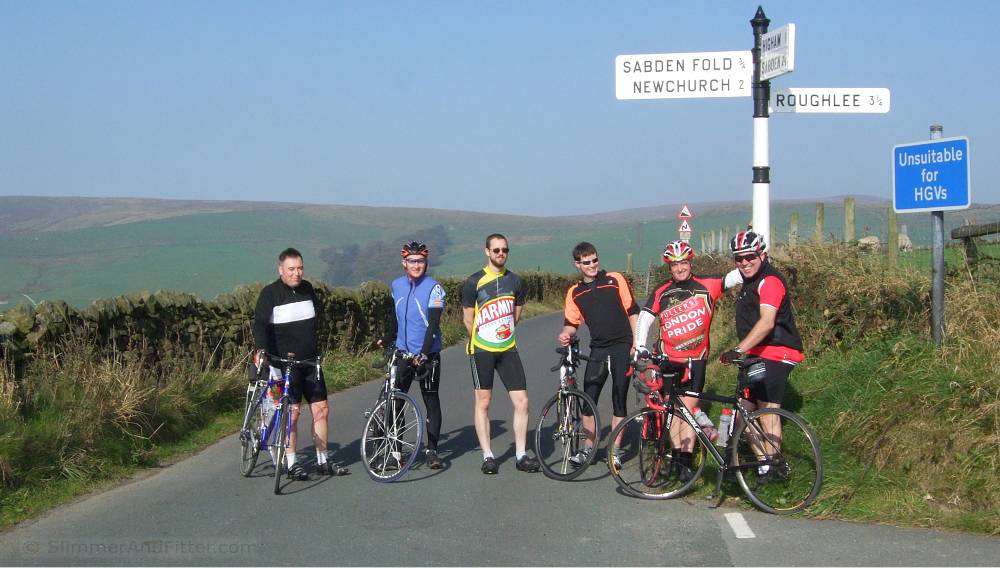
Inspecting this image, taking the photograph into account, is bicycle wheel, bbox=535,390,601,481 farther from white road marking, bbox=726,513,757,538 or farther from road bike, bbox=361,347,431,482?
white road marking, bbox=726,513,757,538

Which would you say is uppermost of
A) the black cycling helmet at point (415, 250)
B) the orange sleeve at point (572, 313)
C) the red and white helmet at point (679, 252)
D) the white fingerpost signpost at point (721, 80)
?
the white fingerpost signpost at point (721, 80)

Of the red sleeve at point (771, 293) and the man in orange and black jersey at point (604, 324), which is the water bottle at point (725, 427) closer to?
the red sleeve at point (771, 293)

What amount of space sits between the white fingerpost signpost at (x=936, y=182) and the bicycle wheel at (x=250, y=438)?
5.54 metres

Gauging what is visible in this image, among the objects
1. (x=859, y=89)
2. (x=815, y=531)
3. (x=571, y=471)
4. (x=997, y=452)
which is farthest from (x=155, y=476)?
(x=859, y=89)

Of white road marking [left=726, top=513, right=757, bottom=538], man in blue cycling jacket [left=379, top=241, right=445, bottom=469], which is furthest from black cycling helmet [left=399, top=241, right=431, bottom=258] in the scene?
white road marking [left=726, top=513, right=757, bottom=538]

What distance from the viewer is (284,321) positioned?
8266 mm

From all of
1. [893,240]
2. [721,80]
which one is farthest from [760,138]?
[893,240]

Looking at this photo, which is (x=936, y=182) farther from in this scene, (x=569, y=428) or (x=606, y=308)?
(x=569, y=428)

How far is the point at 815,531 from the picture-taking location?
20.9 feet

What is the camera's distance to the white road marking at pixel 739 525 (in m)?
6.36

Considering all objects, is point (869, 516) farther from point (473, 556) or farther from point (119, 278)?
point (119, 278)

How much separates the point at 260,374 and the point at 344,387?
6.43 metres

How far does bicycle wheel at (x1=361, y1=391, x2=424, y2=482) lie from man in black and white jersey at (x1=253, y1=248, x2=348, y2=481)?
1.18 ft

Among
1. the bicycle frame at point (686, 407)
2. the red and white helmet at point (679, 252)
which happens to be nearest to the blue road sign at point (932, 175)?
the red and white helmet at point (679, 252)
